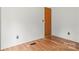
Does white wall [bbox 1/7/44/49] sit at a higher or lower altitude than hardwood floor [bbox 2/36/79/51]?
higher

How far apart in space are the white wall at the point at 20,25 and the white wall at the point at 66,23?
270 millimetres

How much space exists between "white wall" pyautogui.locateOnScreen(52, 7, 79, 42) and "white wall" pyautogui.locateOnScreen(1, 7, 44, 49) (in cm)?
27

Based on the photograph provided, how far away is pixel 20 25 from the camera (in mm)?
1877

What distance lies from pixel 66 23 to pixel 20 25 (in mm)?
868

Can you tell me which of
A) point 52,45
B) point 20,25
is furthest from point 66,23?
point 20,25

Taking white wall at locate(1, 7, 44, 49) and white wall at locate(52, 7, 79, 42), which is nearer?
white wall at locate(1, 7, 44, 49)

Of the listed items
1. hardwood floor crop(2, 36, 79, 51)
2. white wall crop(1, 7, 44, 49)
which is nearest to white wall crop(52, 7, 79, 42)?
hardwood floor crop(2, 36, 79, 51)

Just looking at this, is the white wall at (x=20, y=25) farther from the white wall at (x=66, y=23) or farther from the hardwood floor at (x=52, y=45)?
the white wall at (x=66, y=23)

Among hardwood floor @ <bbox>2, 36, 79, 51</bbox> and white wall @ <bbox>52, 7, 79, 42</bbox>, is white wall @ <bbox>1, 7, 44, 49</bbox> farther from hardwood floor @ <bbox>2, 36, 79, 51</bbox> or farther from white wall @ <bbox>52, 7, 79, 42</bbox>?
white wall @ <bbox>52, 7, 79, 42</bbox>

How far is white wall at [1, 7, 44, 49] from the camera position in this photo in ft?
5.53
